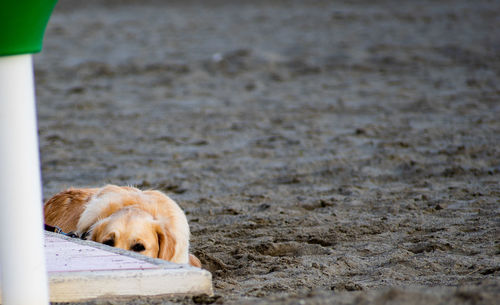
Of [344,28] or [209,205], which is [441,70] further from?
[209,205]

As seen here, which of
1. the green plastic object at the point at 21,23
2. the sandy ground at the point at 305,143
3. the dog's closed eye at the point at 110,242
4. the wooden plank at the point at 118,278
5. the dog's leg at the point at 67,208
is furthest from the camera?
the dog's leg at the point at 67,208

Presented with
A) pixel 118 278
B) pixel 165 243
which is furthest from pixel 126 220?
pixel 118 278

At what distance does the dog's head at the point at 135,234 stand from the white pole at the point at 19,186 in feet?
4.41

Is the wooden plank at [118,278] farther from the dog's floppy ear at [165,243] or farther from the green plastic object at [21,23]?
the green plastic object at [21,23]

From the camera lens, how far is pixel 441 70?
1202cm

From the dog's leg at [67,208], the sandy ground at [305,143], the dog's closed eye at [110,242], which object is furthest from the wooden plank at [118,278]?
the dog's leg at [67,208]

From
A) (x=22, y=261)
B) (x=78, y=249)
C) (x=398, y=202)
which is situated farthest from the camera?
(x=398, y=202)

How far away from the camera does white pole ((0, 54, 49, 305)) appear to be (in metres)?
2.78

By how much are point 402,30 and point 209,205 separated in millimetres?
11142

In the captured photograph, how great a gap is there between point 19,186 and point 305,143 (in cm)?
546

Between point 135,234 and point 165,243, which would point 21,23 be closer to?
point 135,234

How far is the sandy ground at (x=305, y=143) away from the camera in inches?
172

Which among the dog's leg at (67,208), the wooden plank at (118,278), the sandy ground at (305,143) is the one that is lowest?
the sandy ground at (305,143)

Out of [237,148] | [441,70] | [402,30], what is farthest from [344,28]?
[237,148]
